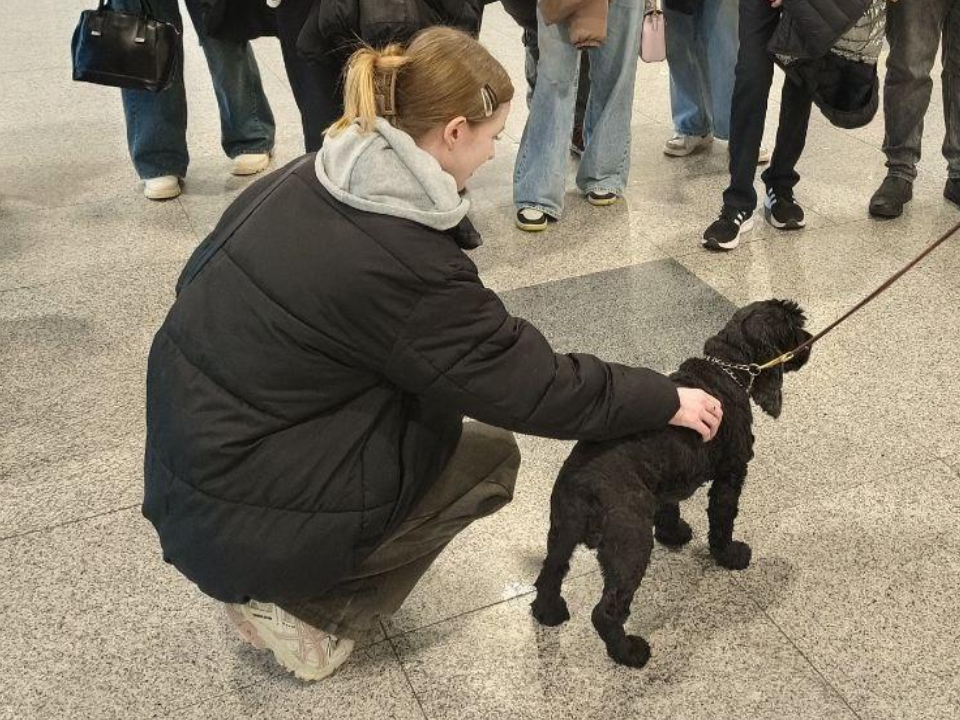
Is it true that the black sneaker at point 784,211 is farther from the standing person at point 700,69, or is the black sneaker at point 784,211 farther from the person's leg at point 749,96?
the standing person at point 700,69

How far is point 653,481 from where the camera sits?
6.06ft

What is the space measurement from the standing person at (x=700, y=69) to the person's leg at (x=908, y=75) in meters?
0.50

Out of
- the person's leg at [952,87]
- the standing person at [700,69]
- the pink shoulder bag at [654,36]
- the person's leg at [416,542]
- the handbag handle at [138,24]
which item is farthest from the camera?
the pink shoulder bag at [654,36]

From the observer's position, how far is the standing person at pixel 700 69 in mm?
4031

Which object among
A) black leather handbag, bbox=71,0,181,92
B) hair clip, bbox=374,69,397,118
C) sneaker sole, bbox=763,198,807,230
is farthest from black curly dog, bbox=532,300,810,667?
black leather handbag, bbox=71,0,181,92

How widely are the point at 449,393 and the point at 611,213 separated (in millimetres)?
2435

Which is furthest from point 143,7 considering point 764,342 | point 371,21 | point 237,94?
point 764,342

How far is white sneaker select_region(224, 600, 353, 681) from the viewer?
1.89 m

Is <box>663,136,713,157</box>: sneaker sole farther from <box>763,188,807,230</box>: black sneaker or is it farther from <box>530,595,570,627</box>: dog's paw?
<box>530,595,570,627</box>: dog's paw

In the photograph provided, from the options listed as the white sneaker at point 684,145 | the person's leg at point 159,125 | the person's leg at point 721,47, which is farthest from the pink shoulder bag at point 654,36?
the person's leg at point 159,125

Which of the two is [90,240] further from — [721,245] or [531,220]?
[721,245]

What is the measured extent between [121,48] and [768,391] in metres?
2.57

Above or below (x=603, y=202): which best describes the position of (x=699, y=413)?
above

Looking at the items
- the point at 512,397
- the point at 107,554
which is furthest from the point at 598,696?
the point at 107,554
